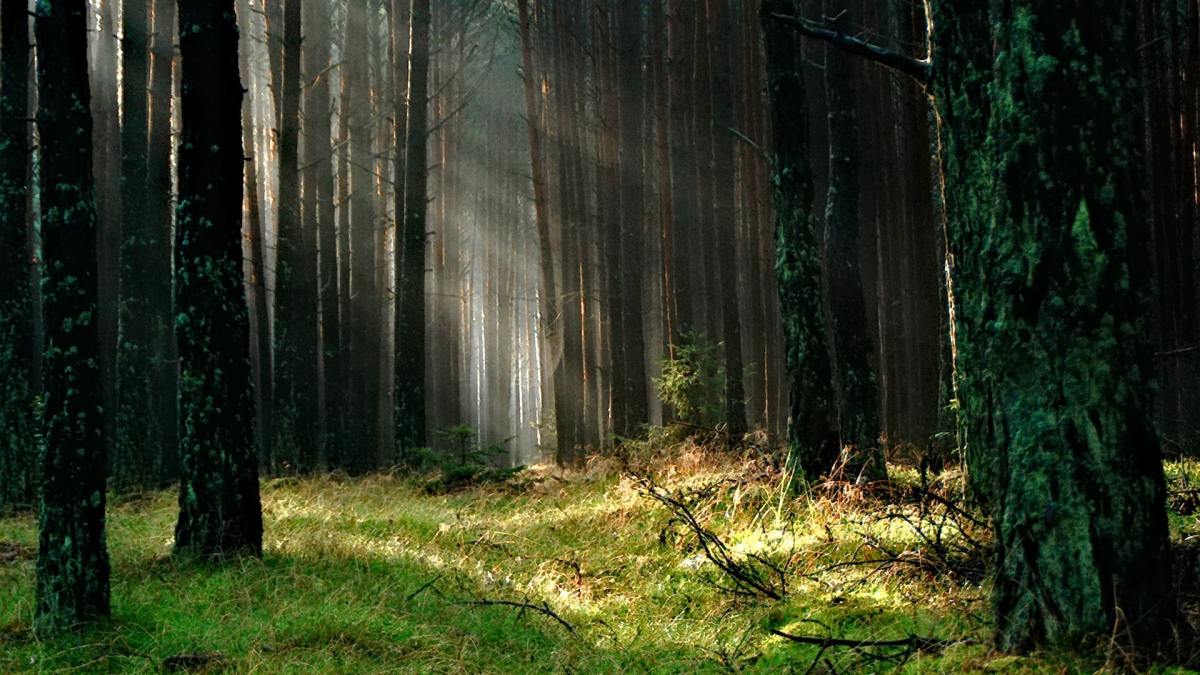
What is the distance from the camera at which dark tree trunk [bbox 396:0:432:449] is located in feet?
54.8

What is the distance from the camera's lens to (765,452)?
39.6 ft

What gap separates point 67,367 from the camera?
6.32 metres

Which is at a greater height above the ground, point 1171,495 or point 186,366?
point 186,366

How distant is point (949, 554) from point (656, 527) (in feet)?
11.3

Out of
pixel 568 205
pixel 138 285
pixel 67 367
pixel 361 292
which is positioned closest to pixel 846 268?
pixel 67 367

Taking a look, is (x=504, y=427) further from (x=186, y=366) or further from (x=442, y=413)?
(x=186, y=366)

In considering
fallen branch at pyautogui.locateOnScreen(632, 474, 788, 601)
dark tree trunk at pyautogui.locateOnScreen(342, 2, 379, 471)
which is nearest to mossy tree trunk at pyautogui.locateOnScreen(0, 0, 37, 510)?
dark tree trunk at pyautogui.locateOnScreen(342, 2, 379, 471)

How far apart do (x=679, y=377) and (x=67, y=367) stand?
11.3 metres

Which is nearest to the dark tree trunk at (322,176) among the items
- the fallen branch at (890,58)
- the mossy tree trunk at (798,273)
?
the mossy tree trunk at (798,273)

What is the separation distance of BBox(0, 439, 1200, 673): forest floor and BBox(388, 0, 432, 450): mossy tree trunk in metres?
6.28

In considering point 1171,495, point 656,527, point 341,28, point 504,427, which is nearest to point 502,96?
point 341,28

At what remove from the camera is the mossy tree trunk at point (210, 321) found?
7.94 metres

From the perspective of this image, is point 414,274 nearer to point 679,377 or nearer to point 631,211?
point 679,377

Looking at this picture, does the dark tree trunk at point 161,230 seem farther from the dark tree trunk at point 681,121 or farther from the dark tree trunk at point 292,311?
the dark tree trunk at point 681,121
